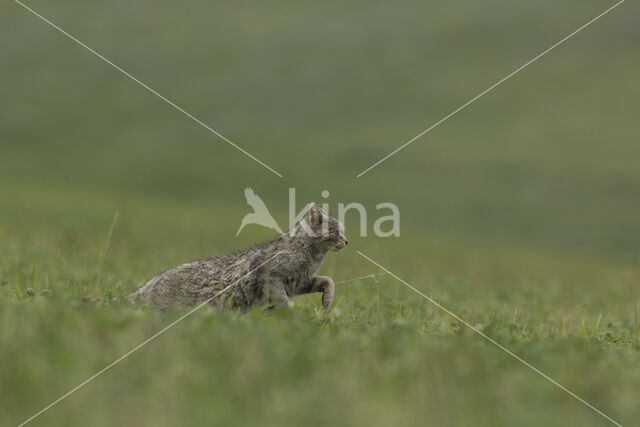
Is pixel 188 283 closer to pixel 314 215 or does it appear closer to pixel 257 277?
pixel 257 277

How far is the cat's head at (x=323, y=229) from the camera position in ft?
40.9

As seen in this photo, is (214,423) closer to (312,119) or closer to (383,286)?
(383,286)

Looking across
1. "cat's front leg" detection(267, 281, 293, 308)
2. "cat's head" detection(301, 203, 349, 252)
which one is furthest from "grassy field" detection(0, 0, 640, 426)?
"cat's head" detection(301, 203, 349, 252)

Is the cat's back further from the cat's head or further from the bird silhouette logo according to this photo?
the cat's head

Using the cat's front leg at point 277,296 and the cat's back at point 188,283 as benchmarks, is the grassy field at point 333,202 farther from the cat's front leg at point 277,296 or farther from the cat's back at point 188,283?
the cat's back at point 188,283

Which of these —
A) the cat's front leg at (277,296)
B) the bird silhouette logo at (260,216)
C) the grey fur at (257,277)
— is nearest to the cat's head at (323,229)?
the grey fur at (257,277)

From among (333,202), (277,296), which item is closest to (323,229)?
(277,296)

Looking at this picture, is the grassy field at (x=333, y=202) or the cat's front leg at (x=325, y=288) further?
the cat's front leg at (x=325, y=288)

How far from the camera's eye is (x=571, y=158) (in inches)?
2665

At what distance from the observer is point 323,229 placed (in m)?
12.5

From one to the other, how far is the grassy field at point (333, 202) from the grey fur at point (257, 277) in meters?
0.63

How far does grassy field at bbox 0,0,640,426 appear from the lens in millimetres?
6777

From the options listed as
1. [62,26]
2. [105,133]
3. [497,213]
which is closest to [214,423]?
[497,213]

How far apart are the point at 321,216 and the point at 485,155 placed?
57.6 meters
